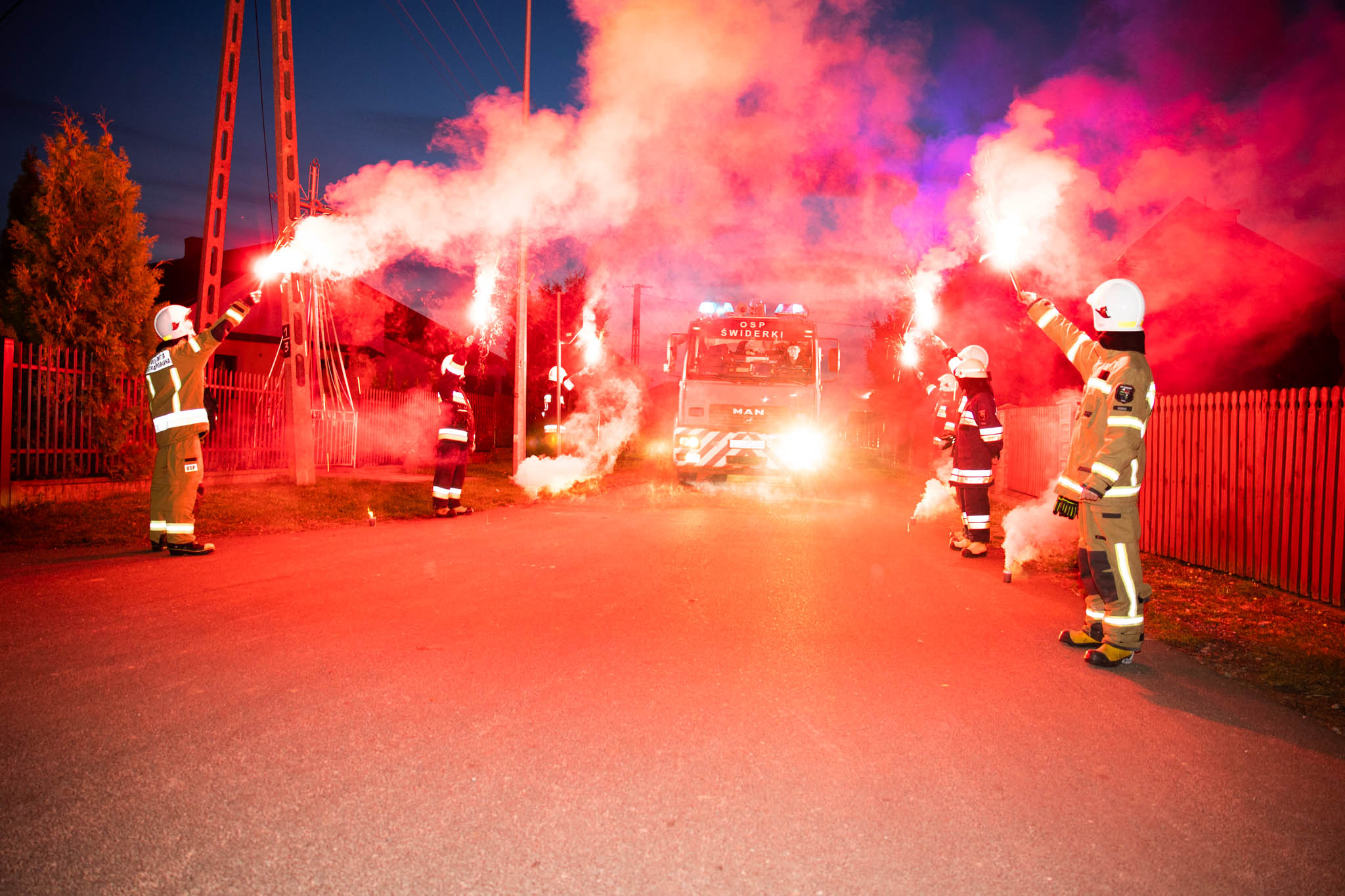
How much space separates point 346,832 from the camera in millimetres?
2770

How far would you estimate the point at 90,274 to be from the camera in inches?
476

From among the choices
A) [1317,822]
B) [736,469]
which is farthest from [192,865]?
[736,469]

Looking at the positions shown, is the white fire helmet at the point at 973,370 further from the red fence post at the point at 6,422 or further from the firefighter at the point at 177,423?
the red fence post at the point at 6,422

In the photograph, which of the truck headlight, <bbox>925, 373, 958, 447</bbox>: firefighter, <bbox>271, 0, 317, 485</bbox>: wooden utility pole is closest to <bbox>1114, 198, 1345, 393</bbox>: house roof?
the truck headlight

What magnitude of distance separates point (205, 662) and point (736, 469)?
12877mm

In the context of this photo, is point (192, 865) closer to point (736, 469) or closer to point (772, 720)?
point (772, 720)

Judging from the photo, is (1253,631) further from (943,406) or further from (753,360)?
(753,360)

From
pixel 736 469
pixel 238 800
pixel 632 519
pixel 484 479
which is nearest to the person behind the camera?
pixel 238 800

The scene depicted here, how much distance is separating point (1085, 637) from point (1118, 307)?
6.96ft

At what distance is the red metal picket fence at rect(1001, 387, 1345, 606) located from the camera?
7113 mm

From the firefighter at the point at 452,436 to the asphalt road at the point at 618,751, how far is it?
5668 millimetres

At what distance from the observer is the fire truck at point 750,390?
54.2 ft

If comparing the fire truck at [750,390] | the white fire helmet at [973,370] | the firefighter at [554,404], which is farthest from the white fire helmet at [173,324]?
the firefighter at [554,404]

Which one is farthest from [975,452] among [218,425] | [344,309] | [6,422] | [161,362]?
[344,309]
